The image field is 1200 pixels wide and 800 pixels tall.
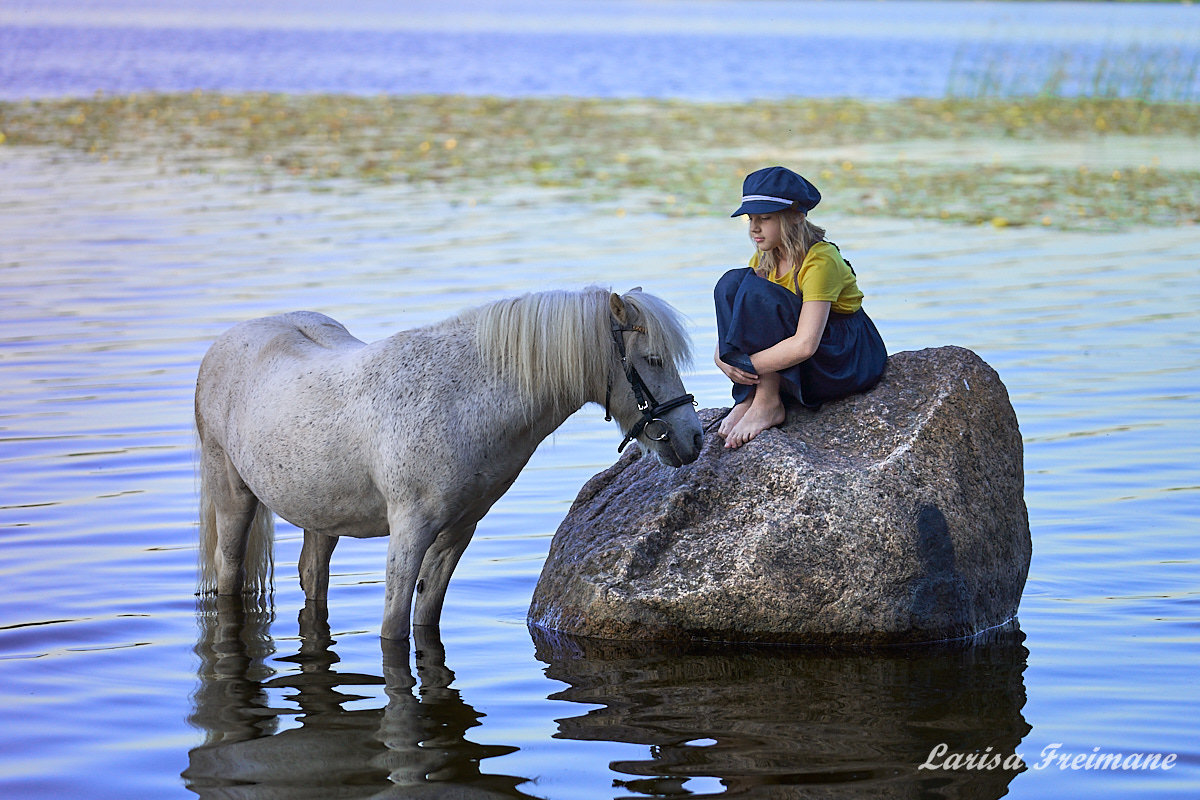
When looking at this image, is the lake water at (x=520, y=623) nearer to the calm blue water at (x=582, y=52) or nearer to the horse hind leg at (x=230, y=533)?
the horse hind leg at (x=230, y=533)

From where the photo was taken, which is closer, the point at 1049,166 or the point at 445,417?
the point at 445,417

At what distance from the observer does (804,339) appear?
239 inches

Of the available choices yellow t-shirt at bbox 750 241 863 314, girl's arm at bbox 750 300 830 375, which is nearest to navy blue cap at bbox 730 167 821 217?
yellow t-shirt at bbox 750 241 863 314

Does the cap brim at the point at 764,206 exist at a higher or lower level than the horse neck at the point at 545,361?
higher

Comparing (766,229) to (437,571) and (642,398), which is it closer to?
(642,398)

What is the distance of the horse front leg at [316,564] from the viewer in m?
6.77

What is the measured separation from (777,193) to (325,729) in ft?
9.49

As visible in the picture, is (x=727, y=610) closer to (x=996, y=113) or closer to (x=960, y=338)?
(x=960, y=338)

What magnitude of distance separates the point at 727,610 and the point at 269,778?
6.74ft

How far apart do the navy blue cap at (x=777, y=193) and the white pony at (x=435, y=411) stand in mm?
781

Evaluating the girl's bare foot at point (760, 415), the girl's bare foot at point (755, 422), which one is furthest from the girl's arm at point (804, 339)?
the girl's bare foot at point (755, 422)

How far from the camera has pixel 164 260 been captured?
14734mm

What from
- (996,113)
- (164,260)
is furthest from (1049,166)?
(164,260)

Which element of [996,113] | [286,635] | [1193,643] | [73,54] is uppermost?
[73,54]
